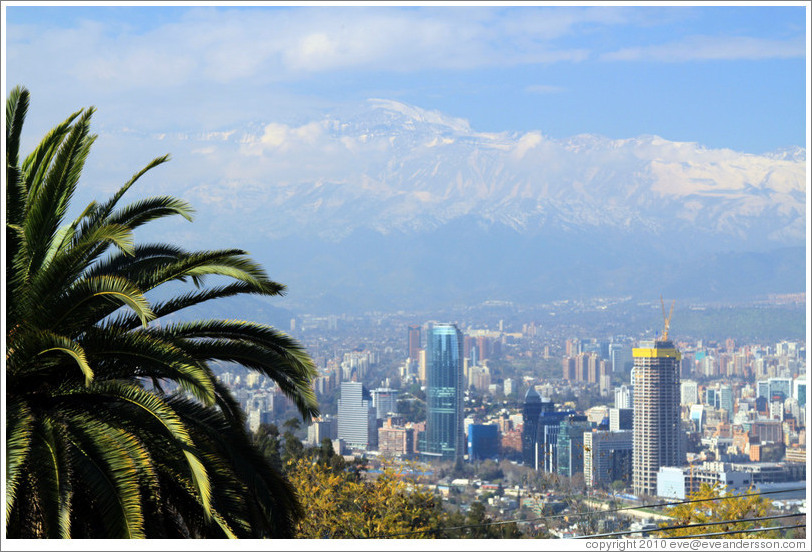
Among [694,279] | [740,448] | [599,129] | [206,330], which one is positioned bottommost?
[740,448]

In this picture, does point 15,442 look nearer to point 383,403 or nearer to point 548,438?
point 548,438

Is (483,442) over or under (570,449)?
under

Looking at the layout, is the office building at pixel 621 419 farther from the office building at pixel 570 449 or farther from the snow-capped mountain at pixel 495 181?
the snow-capped mountain at pixel 495 181

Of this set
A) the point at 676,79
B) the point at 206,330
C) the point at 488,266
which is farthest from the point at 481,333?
the point at 206,330

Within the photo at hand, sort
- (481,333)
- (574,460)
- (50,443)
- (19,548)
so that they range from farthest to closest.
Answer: (481,333), (574,460), (50,443), (19,548)

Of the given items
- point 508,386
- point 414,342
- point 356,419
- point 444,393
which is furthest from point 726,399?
point 414,342

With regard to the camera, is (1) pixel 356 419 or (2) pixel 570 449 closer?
(2) pixel 570 449

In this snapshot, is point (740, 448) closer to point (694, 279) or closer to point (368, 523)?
point (368, 523)

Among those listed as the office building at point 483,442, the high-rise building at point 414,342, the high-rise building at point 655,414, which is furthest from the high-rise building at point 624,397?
the high-rise building at point 414,342
